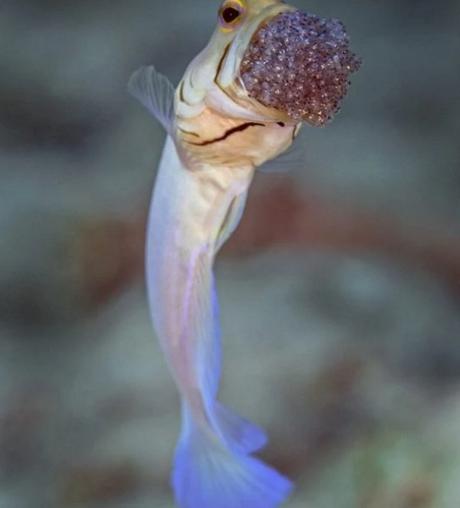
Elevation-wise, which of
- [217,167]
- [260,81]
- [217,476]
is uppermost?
[260,81]

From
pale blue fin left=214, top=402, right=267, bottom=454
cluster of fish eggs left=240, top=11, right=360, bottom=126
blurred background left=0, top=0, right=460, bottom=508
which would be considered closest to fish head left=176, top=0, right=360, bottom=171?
cluster of fish eggs left=240, top=11, right=360, bottom=126

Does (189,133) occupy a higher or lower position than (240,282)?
higher

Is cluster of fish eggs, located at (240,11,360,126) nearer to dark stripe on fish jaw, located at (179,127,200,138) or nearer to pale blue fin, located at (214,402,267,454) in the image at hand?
dark stripe on fish jaw, located at (179,127,200,138)

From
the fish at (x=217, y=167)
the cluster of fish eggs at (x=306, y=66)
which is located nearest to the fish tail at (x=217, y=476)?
the fish at (x=217, y=167)

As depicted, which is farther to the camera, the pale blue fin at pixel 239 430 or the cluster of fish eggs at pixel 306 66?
the pale blue fin at pixel 239 430

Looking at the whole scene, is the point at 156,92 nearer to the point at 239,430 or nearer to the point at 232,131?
the point at 232,131

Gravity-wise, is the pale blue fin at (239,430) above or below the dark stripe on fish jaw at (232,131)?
below

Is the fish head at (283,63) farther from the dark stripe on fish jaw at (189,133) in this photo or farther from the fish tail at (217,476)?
the fish tail at (217,476)

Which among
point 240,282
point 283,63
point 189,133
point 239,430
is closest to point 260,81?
point 283,63
